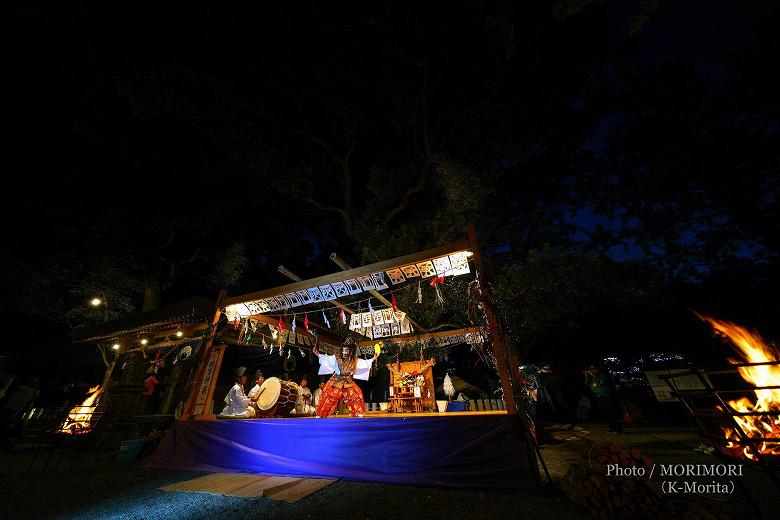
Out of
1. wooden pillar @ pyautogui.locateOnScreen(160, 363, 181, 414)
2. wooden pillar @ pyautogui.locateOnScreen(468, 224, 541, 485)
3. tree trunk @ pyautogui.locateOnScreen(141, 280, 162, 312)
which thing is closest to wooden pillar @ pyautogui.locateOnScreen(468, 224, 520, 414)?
wooden pillar @ pyautogui.locateOnScreen(468, 224, 541, 485)

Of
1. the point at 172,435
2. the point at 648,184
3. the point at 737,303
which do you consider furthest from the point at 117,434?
the point at 737,303

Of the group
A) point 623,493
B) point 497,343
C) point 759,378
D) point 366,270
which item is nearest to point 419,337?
point 366,270

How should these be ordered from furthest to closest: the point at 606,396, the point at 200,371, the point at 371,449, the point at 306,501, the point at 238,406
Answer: the point at 606,396 → the point at 238,406 → the point at 200,371 → the point at 371,449 → the point at 306,501

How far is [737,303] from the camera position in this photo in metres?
14.2

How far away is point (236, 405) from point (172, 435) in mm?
1537

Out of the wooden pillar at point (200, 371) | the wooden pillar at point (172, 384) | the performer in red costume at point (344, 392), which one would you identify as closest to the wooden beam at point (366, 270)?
the wooden pillar at point (200, 371)

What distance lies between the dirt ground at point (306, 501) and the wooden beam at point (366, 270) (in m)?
4.13

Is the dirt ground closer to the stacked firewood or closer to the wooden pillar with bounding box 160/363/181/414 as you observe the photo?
the stacked firewood

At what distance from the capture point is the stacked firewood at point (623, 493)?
348 centimetres

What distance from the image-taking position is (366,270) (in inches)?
281

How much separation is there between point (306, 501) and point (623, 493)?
455 centimetres

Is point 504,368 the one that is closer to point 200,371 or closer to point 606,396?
point 200,371

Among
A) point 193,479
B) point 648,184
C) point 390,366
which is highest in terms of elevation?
point 648,184

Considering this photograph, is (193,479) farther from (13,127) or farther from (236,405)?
(13,127)
